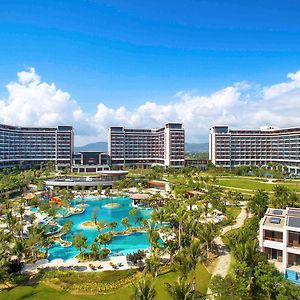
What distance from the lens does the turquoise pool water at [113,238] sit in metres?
30.7

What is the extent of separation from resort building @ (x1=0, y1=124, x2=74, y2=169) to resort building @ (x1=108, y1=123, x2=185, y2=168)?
17834 millimetres

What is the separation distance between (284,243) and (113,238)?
20.7 m

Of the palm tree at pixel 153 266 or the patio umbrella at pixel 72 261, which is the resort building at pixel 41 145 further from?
the palm tree at pixel 153 266

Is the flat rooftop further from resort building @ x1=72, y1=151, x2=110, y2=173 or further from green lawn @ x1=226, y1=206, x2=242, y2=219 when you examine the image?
resort building @ x1=72, y1=151, x2=110, y2=173

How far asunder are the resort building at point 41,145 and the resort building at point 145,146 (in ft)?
58.5

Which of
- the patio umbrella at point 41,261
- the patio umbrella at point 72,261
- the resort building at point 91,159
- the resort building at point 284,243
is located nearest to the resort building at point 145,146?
the resort building at point 91,159

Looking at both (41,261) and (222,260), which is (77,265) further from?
(222,260)

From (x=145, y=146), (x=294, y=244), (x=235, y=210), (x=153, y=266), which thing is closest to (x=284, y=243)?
(x=294, y=244)

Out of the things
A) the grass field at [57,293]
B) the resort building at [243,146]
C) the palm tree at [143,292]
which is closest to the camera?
the palm tree at [143,292]

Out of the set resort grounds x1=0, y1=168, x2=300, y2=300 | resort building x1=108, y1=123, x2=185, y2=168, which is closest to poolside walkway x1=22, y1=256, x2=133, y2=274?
resort grounds x1=0, y1=168, x2=300, y2=300

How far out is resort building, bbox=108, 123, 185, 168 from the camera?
110m

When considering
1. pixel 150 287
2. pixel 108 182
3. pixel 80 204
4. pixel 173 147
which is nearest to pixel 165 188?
pixel 108 182

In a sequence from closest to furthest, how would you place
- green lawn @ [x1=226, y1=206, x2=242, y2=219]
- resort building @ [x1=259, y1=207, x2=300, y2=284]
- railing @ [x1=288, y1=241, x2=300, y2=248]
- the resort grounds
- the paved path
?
1. resort building @ [x1=259, y1=207, x2=300, y2=284]
2. railing @ [x1=288, y1=241, x2=300, y2=248]
3. the resort grounds
4. the paved path
5. green lawn @ [x1=226, y1=206, x2=242, y2=219]

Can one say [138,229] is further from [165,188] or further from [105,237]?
[165,188]
